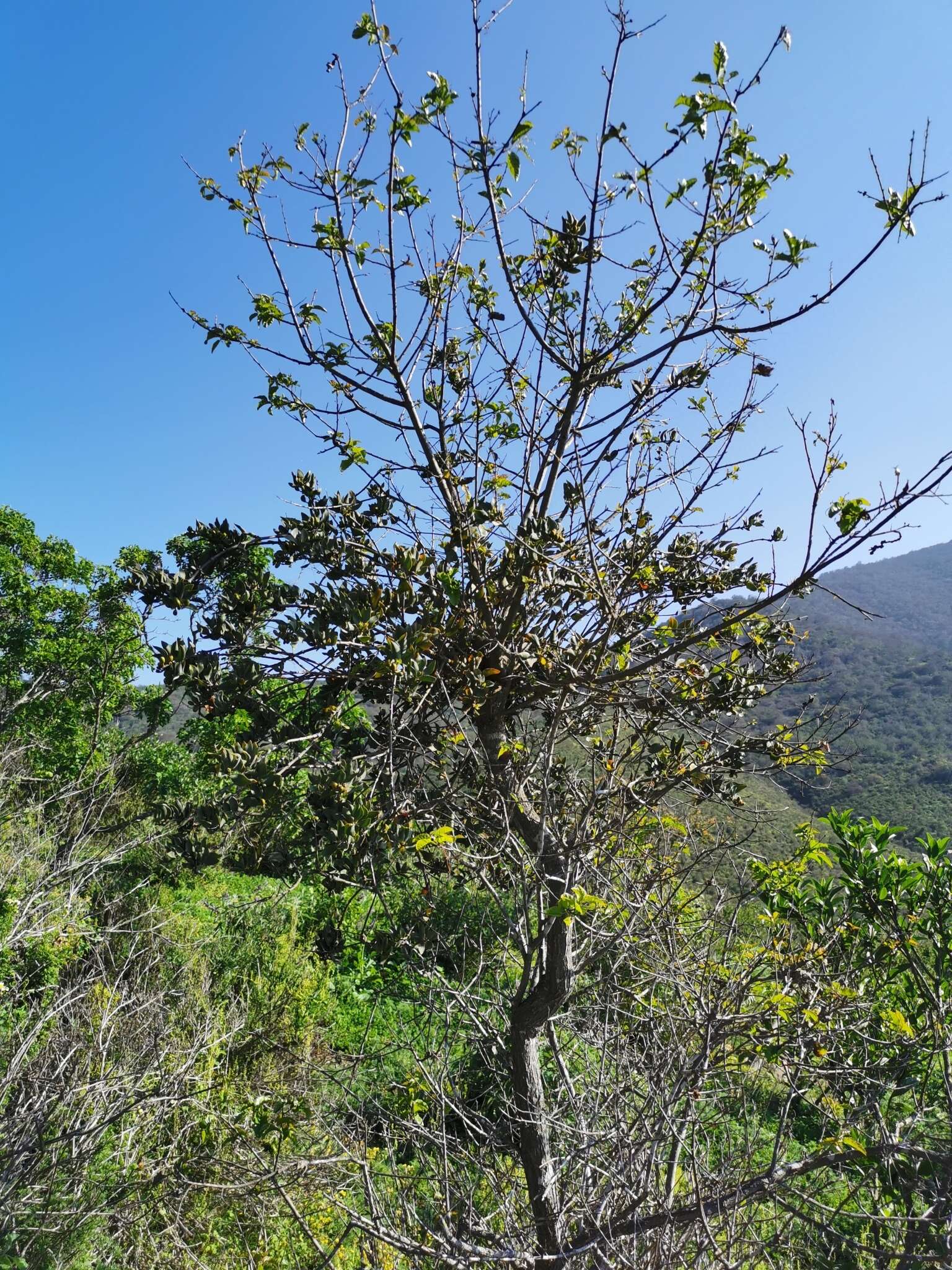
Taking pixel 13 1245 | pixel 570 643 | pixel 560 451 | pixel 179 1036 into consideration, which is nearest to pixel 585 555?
pixel 570 643

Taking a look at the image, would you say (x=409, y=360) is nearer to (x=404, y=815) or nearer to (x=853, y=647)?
(x=404, y=815)

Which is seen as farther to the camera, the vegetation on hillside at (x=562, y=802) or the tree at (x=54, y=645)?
the tree at (x=54, y=645)

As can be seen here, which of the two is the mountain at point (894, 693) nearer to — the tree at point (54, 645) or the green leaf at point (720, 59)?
the green leaf at point (720, 59)

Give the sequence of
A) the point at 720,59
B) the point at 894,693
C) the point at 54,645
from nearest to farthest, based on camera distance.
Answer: the point at 720,59 → the point at 54,645 → the point at 894,693

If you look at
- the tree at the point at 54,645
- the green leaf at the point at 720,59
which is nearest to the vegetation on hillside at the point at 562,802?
the green leaf at the point at 720,59

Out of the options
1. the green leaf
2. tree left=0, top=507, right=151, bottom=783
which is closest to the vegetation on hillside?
the green leaf

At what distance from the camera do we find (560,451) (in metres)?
2.55

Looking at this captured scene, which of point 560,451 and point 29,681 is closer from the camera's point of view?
point 560,451

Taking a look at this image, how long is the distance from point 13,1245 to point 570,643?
15.4 feet

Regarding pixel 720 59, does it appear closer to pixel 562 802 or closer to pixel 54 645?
pixel 562 802

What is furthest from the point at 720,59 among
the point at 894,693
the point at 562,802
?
the point at 894,693

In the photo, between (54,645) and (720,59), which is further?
(54,645)

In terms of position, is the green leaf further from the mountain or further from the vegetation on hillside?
the mountain

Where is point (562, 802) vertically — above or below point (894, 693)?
above
